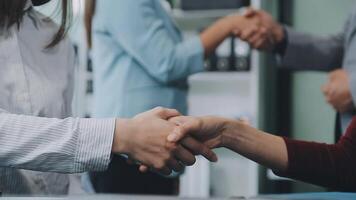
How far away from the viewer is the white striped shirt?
3.44 ft

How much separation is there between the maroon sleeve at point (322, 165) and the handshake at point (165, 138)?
175 millimetres

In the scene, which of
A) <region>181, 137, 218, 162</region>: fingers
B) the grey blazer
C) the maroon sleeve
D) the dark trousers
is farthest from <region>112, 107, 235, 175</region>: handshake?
the grey blazer

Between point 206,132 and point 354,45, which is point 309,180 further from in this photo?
point 354,45

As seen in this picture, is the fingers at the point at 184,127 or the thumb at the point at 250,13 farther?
the thumb at the point at 250,13

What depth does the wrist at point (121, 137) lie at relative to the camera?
3.60 feet

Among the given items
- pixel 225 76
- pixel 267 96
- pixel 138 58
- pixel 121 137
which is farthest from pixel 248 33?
pixel 121 137

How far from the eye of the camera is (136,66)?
6.04 feet

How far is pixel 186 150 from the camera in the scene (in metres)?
1.27

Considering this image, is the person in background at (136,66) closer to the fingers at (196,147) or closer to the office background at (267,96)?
the fingers at (196,147)

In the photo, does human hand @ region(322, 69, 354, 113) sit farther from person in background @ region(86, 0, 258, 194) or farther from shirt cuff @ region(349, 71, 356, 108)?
person in background @ region(86, 0, 258, 194)

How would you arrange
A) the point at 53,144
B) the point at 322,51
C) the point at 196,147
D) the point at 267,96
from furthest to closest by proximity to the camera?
the point at 267,96
the point at 322,51
the point at 196,147
the point at 53,144

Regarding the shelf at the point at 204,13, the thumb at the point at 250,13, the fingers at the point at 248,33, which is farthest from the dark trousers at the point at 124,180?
the shelf at the point at 204,13

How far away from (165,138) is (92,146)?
7.7 inches

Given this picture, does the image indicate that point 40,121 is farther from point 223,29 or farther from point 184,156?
point 223,29
